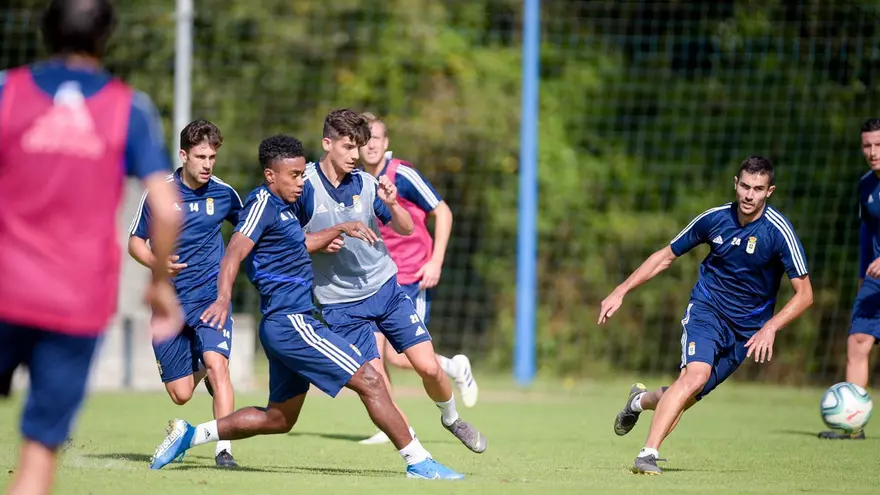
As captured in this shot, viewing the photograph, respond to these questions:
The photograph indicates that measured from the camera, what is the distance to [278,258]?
657 centimetres

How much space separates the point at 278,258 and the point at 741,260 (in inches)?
114

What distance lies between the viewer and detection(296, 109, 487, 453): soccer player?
704 centimetres

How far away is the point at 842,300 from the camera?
16516 mm

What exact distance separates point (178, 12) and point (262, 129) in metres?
3.48

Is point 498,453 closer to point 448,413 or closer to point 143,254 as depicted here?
point 448,413

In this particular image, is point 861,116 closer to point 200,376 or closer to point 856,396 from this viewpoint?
point 856,396

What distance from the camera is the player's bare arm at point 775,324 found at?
22.9 ft

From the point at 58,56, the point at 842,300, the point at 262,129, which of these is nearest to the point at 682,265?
the point at 842,300

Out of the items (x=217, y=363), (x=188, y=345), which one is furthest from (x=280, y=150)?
(x=188, y=345)

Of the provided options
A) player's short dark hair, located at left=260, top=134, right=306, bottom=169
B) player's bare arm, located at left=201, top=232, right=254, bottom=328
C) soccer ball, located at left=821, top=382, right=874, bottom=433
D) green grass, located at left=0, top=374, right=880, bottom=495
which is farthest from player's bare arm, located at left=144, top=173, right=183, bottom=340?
soccer ball, located at left=821, top=382, right=874, bottom=433

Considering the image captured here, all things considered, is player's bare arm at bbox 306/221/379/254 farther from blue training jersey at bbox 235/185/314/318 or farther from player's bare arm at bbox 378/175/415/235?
player's bare arm at bbox 378/175/415/235

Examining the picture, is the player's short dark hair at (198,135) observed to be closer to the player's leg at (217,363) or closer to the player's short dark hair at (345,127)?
the player's short dark hair at (345,127)

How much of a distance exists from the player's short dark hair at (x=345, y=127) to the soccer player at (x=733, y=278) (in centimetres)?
175

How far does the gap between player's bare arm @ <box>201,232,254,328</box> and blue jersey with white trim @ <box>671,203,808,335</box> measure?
8.90 feet
